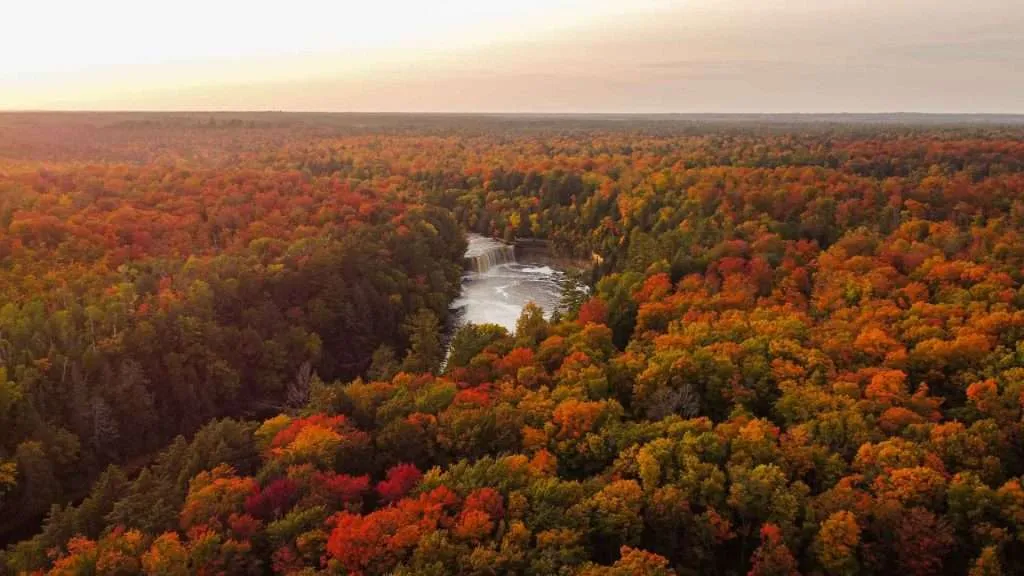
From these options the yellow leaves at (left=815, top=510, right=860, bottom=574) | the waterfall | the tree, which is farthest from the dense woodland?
the waterfall

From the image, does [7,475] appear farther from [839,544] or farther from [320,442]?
[839,544]

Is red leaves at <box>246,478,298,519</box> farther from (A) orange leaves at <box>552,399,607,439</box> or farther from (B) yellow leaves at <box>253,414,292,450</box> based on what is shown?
(A) orange leaves at <box>552,399,607,439</box>

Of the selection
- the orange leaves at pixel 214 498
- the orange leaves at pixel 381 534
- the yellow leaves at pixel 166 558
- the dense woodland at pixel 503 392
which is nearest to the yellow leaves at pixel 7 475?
the dense woodland at pixel 503 392

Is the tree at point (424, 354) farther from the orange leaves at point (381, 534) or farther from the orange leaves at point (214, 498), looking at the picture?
the orange leaves at point (381, 534)

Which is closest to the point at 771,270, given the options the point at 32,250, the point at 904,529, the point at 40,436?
the point at 904,529

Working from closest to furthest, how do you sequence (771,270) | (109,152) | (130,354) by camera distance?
(130,354) < (771,270) < (109,152)

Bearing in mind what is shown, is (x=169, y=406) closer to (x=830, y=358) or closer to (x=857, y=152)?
(x=830, y=358)

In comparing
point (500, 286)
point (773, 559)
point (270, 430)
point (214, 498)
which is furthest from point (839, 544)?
point (500, 286)
